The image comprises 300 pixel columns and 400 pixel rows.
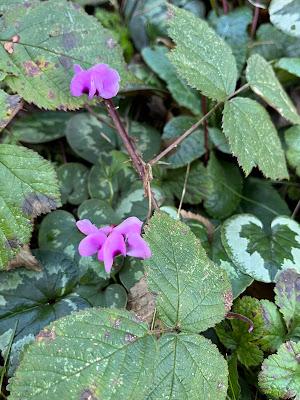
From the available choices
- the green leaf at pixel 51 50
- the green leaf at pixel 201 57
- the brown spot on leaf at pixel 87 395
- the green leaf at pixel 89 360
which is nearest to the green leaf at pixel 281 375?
the green leaf at pixel 89 360

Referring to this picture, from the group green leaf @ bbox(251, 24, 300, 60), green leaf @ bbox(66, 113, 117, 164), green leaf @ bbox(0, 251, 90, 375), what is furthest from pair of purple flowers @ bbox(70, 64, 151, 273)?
green leaf @ bbox(251, 24, 300, 60)

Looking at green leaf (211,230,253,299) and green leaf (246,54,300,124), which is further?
green leaf (246,54,300,124)

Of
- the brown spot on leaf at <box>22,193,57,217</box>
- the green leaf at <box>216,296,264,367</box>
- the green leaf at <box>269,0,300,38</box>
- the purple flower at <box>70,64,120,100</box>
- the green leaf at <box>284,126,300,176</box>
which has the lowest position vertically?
the green leaf at <box>216,296,264,367</box>

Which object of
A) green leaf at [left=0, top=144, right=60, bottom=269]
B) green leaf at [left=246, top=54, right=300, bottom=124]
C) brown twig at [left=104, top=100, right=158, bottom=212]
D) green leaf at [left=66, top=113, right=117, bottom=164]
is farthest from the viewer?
green leaf at [left=66, top=113, right=117, bottom=164]

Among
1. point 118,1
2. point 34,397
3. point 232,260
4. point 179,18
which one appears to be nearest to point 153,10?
point 118,1

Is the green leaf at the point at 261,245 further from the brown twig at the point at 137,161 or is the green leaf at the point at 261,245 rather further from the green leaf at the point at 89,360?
the green leaf at the point at 89,360

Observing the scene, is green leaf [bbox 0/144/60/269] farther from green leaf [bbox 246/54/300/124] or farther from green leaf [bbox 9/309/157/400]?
green leaf [bbox 246/54/300/124]

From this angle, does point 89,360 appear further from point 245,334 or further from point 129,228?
point 245,334
